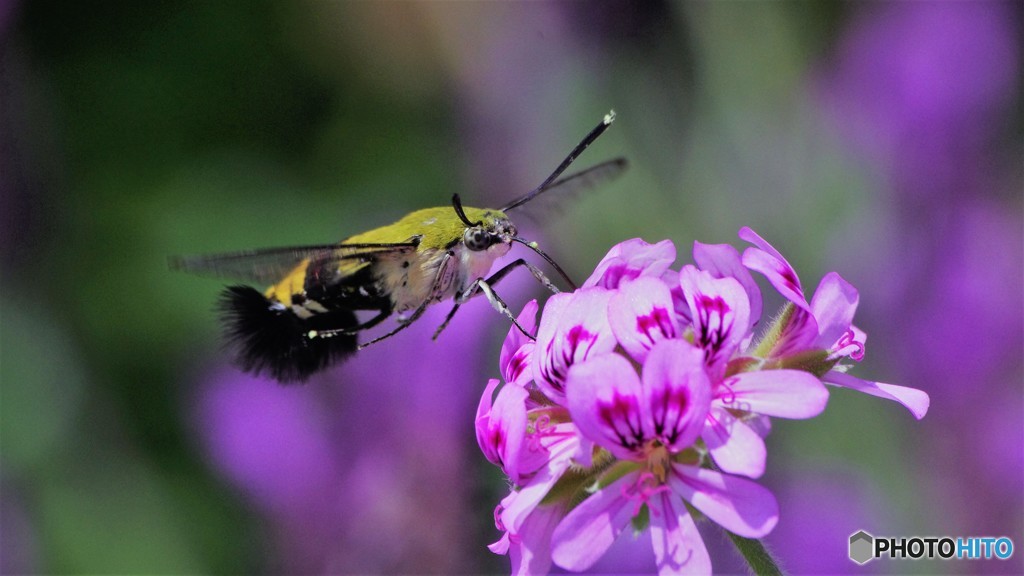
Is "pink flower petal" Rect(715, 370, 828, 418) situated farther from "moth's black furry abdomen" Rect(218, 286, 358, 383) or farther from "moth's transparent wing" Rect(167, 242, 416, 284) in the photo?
"moth's black furry abdomen" Rect(218, 286, 358, 383)

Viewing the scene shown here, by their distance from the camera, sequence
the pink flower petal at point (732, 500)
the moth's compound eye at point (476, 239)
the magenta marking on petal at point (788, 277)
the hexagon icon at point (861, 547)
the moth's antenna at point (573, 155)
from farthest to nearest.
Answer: the hexagon icon at point (861, 547)
the moth's antenna at point (573, 155)
the moth's compound eye at point (476, 239)
the magenta marking on petal at point (788, 277)
the pink flower petal at point (732, 500)

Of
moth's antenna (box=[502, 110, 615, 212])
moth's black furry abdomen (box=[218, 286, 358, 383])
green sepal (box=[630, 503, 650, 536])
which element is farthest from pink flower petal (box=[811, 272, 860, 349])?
moth's black furry abdomen (box=[218, 286, 358, 383])

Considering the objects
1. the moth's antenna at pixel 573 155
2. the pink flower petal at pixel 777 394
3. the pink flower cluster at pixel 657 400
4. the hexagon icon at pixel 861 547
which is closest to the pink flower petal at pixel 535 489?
the pink flower cluster at pixel 657 400

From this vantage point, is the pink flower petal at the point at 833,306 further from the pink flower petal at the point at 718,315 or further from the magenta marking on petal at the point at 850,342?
the pink flower petal at the point at 718,315

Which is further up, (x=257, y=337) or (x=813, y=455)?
(x=257, y=337)

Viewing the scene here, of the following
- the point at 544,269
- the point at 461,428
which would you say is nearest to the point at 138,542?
the point at 461,428

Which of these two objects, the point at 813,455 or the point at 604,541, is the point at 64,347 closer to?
the point at 813,455

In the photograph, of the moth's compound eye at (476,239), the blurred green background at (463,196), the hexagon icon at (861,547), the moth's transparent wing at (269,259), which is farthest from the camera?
the blurred green background at (463,196)
